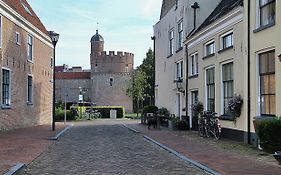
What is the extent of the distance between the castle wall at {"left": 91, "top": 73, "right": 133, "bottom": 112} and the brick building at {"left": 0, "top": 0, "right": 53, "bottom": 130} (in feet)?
106

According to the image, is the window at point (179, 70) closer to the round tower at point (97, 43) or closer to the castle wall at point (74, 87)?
the castle wall at point (74, 87)

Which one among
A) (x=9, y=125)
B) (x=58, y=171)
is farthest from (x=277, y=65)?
(x=9, y=125)

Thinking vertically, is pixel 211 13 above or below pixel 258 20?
above

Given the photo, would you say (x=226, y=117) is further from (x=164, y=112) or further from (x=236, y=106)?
(x=164, y=112)

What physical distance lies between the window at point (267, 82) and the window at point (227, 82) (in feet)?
10.5

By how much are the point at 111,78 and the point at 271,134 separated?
189ft

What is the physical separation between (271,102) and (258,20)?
2.92m

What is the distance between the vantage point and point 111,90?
66875 millimetres

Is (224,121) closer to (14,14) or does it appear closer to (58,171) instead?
(58,171)

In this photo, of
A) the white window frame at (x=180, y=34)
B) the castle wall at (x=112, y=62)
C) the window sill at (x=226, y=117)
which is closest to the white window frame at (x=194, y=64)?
the white window frame at (x=180, y=34)

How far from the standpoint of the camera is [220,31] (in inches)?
733

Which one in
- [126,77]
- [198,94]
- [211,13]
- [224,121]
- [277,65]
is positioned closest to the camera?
[277,65]

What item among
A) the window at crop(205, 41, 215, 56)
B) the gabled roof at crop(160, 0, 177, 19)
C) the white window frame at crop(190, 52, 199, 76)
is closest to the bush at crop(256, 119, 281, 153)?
the window at crop(205, 41, 215, 56)

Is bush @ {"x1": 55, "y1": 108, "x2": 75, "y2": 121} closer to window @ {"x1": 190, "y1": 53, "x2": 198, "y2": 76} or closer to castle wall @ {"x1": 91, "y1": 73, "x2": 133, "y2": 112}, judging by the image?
window @ {"x1": 190, "y1": 53, "x2": 198, "y2": 76}
